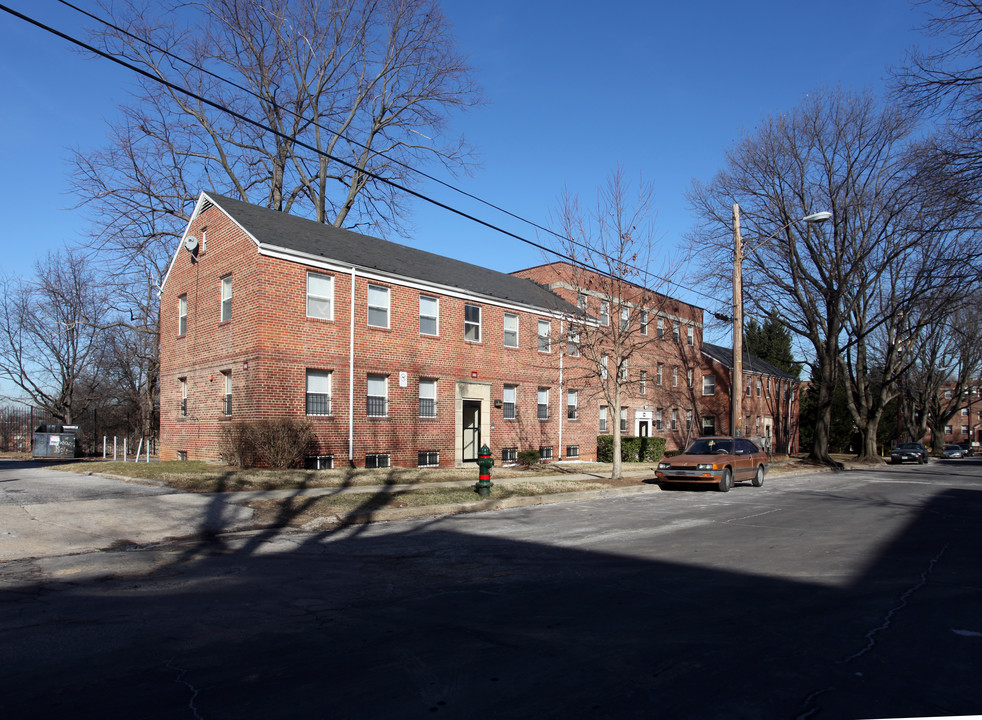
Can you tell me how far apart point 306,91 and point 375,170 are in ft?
16.9

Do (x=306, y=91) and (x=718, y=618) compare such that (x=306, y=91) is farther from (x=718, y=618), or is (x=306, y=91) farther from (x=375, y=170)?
(x=718, y=618)

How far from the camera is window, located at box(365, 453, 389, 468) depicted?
2067 centimetres

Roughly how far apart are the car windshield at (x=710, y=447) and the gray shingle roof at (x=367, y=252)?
639 centimetres

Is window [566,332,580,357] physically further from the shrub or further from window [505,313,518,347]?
the shrub

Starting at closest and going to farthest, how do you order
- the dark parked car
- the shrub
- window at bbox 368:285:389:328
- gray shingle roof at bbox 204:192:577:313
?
1. the shrub
2. gray shingle roof at bbox 204:192:577:313
3. window at bbox 368:285:389:328
4. the dark parked car

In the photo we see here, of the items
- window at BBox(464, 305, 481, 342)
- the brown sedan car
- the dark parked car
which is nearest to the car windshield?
the brown sedan car

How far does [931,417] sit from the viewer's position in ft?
229

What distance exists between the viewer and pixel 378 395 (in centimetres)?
2130

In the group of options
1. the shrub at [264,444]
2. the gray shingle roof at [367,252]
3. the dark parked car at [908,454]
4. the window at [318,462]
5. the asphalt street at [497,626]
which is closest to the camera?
the asphalt street at [497,626]

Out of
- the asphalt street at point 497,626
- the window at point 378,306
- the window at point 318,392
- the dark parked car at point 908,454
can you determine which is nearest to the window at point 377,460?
the window at point 318,392

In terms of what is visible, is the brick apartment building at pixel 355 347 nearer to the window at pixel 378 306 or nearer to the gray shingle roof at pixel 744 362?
the window at pixel 378 306

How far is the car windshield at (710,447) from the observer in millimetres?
19531

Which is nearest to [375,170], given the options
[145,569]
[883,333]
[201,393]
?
→ [201,393]

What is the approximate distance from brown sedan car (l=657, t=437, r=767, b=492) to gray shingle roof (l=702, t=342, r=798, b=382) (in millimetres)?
22397
